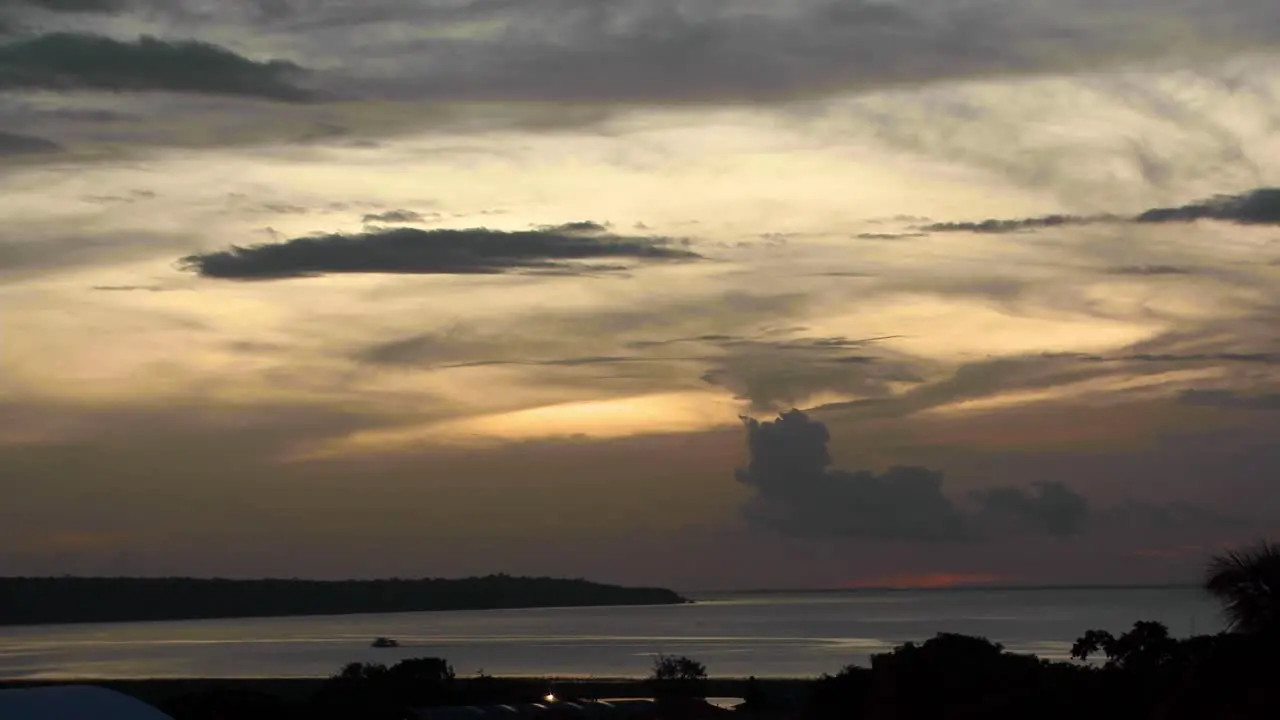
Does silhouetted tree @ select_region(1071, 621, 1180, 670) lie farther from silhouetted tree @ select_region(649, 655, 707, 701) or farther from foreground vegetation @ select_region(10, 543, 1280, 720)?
silhouetted tree @ select_region(649, 655, 707, 701)

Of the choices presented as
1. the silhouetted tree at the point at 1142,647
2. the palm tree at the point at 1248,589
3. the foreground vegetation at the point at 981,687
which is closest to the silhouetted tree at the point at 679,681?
the foreground vegetation at the point at 981,687

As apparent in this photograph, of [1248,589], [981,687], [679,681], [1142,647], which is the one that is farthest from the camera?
[679,681]

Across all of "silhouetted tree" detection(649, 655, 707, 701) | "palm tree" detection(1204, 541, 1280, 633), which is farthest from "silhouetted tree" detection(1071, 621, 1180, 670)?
"silhouetted tree" detection(649, 655, 707, 701)

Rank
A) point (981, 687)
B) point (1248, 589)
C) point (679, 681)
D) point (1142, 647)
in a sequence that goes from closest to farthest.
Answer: point (1248, 589)
point (981, 687)
point (1142, 647)
point (679, 681)

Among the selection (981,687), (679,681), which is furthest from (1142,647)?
(679,681)

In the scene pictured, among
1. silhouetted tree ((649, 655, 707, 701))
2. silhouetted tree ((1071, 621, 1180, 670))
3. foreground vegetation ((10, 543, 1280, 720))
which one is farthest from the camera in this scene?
silhouetted tree ((649, 655, 707, 701))

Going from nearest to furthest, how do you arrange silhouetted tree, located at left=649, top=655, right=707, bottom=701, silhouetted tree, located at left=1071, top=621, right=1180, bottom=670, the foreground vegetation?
1. the foreground vegetation
2. silhouetted tree, located at left=1071, top=621, right=1180, bottom=670
3. silhouetted tree, located at left=649, top=655, right=707, bottom=701

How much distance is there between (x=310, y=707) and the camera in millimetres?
62469

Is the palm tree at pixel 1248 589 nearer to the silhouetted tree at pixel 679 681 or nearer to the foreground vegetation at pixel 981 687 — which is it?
the foreground vegetation at pixel 981 687

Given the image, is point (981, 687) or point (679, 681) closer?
point (981, 687)

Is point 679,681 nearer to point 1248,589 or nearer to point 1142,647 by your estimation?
point 1142,647

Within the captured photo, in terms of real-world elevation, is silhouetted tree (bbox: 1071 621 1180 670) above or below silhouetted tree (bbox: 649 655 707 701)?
above

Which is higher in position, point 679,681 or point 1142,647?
point 1142,647

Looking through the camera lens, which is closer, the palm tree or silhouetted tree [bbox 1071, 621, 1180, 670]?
the palm tree
